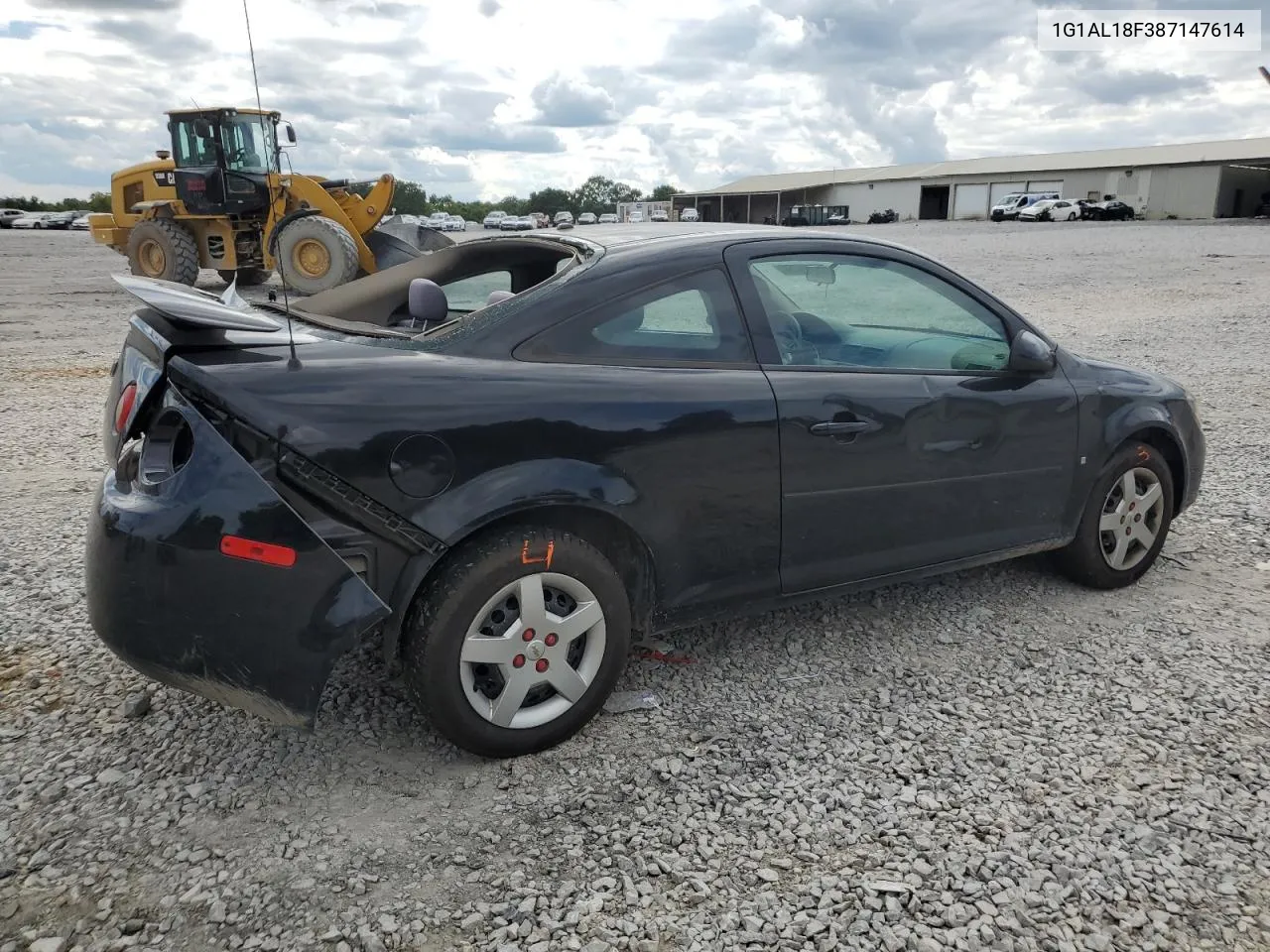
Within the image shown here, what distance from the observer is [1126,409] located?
3910mm

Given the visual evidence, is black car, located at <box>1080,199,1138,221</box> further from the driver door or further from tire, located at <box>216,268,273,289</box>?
the driver door

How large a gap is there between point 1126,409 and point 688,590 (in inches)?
85.7

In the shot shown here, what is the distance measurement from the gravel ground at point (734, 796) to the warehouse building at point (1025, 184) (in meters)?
55.2

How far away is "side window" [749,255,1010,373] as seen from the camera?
3318 millimetres

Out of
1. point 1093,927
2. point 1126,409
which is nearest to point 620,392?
point 1093,927

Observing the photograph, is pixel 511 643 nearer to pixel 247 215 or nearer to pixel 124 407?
pixel 124 407

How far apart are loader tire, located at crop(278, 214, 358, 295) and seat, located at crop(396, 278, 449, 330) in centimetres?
1096

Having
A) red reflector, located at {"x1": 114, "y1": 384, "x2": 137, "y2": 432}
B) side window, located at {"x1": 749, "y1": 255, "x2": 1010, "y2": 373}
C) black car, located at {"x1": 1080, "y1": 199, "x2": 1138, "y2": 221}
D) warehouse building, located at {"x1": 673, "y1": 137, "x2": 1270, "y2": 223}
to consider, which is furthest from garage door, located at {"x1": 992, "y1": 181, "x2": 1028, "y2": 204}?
red reflector, located at {"x1": 114, "y1": 384, "x2": 137, "y2": 432}

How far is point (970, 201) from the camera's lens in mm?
61906

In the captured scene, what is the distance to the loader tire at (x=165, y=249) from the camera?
1523 centimetres

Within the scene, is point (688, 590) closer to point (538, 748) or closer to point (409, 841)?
point (538, 748)

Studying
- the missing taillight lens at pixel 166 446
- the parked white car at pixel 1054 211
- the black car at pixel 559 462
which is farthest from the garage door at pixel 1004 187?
the missing taillight lens at pixel 166 446

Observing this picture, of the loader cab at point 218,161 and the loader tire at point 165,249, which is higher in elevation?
the loader cab at point 218,161

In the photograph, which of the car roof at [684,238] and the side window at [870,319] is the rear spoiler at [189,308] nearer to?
the car roof at [684,238]
